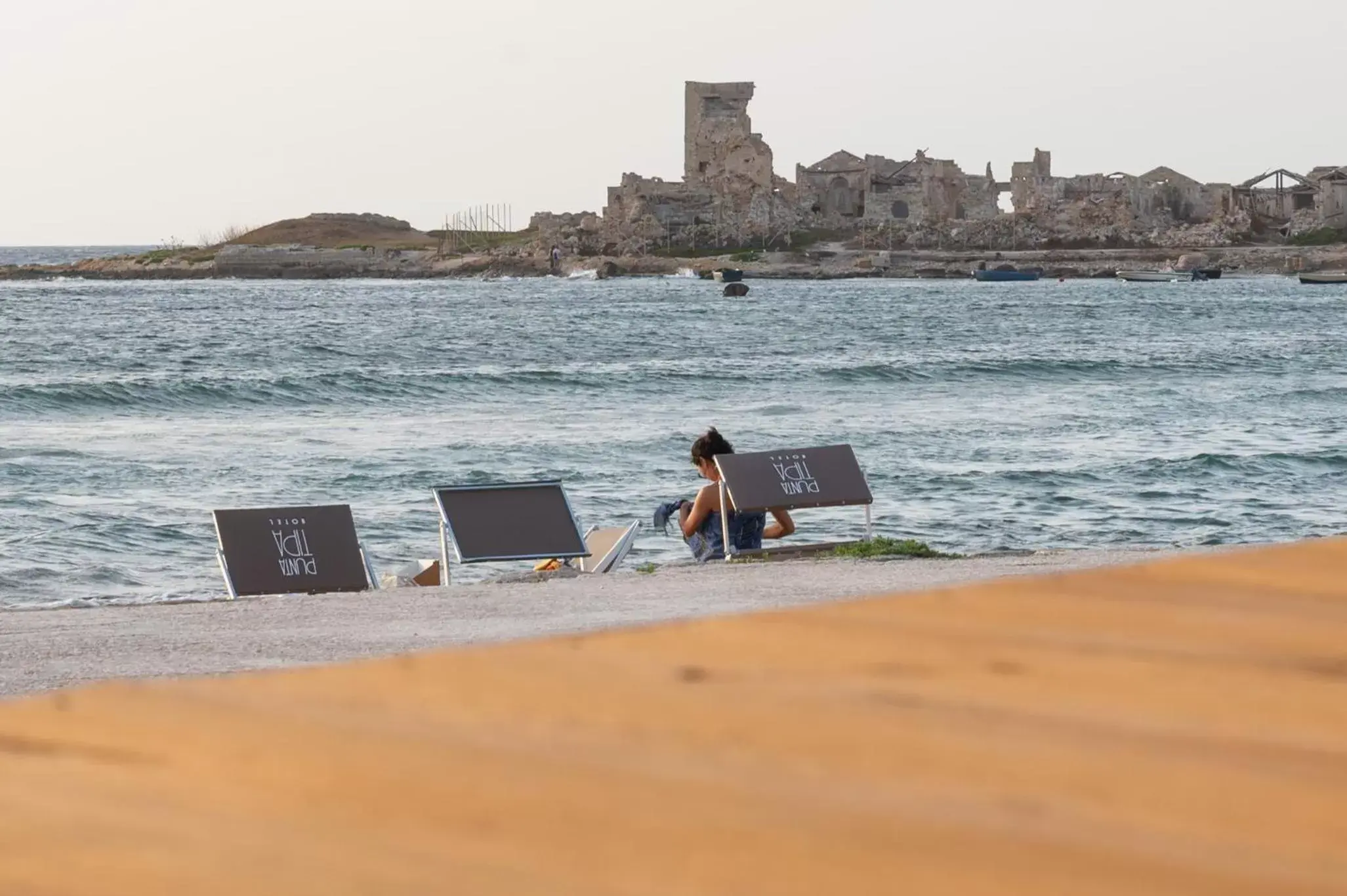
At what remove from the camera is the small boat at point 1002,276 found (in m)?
90.8

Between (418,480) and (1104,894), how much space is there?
56.0 feet

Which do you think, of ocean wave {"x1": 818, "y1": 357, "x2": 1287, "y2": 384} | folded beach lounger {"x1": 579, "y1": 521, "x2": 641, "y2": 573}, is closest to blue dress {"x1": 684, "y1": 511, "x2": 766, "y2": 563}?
folded beach lounger {"x1": 579, "y1": 521, "x2": 641, "y2": 573}

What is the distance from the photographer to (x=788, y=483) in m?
10.0

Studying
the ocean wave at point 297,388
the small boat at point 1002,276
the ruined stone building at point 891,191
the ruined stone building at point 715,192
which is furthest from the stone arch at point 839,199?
the ocean wave at point 297,388

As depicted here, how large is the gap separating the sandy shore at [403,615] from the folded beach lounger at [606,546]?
0.61 m

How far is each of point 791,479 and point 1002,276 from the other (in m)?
83.3

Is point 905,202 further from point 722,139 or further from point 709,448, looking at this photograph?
point 709,448

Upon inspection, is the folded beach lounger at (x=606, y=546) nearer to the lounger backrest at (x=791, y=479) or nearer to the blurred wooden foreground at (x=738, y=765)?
the lounger backrest at (x=791, y=479)

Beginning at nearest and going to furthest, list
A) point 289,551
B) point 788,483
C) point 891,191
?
1. point 289,551
2. point 788,483
3. point 891,191

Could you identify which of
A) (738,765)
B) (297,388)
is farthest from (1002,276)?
(738,765)

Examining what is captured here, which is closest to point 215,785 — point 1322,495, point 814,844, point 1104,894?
point 814,844

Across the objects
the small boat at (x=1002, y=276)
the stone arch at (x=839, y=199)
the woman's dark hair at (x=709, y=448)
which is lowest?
the small boat at (x=1002, y=276)

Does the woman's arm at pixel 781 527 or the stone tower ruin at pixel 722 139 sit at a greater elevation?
the stone tower ruin at pixel 722 139

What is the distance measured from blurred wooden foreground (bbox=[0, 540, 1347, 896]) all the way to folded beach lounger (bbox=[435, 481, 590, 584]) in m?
7.74
